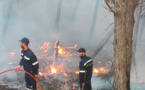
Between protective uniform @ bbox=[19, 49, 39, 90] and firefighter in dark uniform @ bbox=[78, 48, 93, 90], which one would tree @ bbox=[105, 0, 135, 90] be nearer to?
firefighter in dark uniform @ bbox=[78, 48, 93, 90]

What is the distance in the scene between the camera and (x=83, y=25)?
22297 millimetres

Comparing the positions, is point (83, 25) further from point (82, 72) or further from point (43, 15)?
point (82, 72)

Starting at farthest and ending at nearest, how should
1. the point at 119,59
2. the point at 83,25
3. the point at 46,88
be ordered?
the point at 83,25, the point at 46,88, the point at 119,59

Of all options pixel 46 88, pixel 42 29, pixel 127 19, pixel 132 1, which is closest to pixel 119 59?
pixel 127 19

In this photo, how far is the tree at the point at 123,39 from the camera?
532 centimetres

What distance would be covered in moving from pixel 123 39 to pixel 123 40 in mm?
32

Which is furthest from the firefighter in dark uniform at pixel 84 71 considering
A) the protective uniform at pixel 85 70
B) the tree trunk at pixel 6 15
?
the tree trunk at pixel 6 15

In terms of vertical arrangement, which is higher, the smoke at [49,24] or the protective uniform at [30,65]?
the smoke at [49,24]

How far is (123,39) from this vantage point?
534 centimetres

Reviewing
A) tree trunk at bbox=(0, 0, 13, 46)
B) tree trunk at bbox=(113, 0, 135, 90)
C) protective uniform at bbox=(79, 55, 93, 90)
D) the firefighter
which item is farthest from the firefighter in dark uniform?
tree trunk at bbox=(0, 0, 13, 46)

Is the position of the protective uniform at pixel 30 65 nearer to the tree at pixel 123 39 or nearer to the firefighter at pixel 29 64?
the firefighter at pixel 29 64

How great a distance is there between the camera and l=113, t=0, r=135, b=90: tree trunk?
17.5 ft

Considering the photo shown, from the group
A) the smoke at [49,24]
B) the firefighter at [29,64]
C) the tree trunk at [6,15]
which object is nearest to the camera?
the firefighter at [29,64]

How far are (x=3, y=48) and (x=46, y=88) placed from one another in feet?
32.9
